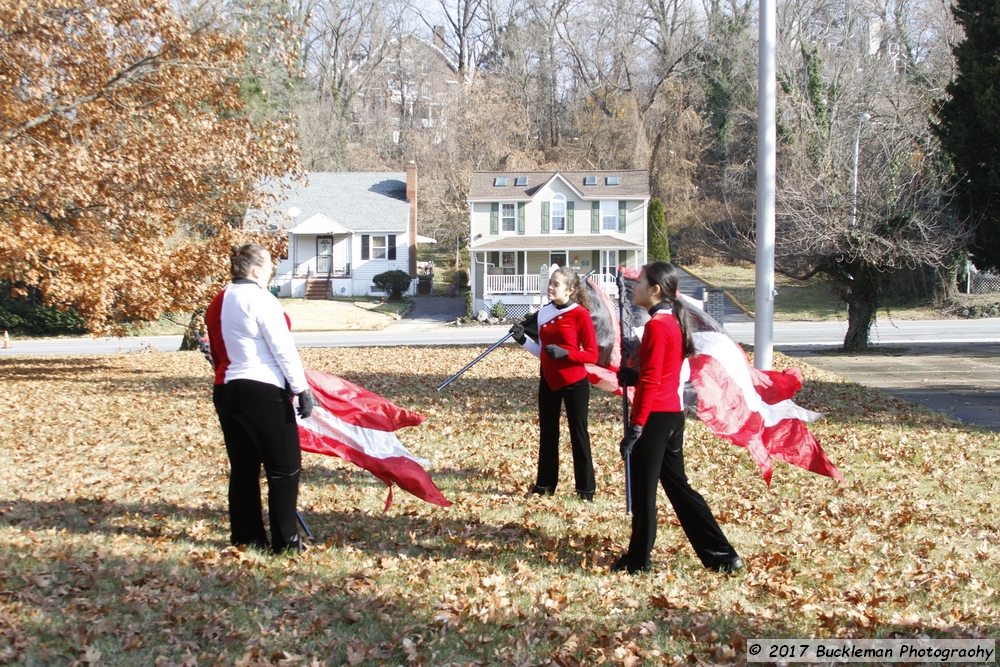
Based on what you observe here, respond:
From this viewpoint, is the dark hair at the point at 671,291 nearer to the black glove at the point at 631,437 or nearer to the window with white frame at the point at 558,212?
the black glove at the point at 631,437

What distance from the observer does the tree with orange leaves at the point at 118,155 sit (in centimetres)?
1402

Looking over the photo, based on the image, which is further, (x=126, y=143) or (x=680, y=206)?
(x=680, y=206)

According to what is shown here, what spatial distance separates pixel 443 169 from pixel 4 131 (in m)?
44.7

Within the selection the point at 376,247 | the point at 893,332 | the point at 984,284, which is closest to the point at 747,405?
the point at 893,332

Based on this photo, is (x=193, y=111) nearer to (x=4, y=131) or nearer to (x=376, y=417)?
(x=4, y=131)

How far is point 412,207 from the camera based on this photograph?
49.9 meters

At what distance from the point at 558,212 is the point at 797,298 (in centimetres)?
1280

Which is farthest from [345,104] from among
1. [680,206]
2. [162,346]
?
[162,346]

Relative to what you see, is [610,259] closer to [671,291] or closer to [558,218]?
[558,218]

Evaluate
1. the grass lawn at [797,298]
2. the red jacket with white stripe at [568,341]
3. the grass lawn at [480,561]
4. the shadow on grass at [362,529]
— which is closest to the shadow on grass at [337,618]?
the grass lawn at [480,561]

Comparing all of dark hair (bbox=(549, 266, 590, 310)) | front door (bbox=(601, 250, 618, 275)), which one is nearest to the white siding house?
front door (bbox=(601, 250, 618, 275))

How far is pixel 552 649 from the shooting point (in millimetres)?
4469

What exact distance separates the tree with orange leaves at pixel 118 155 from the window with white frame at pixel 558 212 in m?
28.9

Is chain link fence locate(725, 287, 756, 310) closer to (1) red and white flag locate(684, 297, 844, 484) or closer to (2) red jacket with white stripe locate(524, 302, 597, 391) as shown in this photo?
(2) red jacket with white stripe locate(524, 302, 597, 391)
